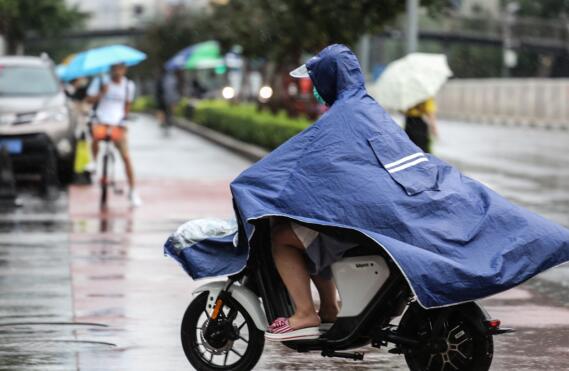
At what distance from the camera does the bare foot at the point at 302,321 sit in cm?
675

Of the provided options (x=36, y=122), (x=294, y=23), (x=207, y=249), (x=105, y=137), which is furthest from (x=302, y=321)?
(x=294, y=23)

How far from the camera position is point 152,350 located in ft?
25.9

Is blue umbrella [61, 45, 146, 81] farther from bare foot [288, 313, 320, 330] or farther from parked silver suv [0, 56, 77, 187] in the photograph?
bare foot [288, 313, 320, 330]

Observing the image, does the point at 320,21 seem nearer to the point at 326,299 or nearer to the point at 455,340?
the point at 326,299

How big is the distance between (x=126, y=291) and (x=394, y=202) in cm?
395

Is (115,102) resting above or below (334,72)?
below

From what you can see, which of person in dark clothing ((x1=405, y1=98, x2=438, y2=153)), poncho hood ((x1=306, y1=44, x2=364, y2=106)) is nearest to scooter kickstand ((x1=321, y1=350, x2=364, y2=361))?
poncho hood ((x1=306, y1=44, x2=364, y2=106))

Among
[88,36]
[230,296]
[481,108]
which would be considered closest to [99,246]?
[230,296]

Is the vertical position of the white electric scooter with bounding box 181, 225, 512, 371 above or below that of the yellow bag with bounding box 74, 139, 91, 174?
above

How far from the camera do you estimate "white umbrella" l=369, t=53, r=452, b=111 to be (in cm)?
1302

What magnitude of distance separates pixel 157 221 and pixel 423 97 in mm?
3184

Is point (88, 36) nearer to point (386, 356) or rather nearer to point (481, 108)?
point (481, 108)

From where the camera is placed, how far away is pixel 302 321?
22.2 ft

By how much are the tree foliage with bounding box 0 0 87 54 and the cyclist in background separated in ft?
77.3
